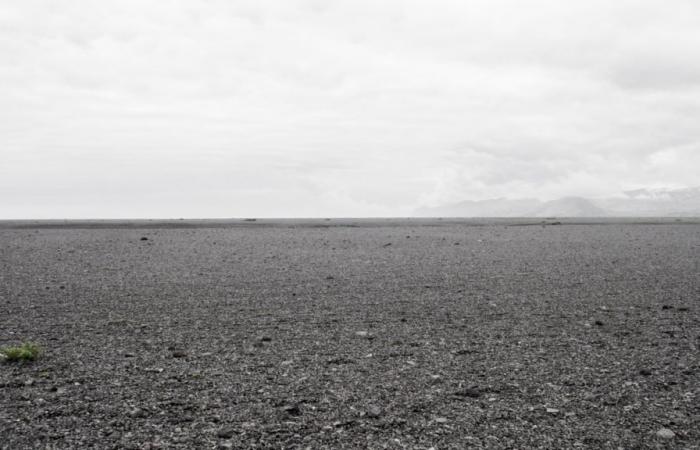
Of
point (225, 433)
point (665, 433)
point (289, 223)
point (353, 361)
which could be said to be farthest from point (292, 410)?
point (289, 223)

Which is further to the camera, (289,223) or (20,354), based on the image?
(289,223)

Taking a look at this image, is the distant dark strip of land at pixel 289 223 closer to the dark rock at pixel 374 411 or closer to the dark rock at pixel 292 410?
the dark rock at pixel 292 410

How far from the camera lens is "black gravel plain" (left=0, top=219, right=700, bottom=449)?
5.80 metres

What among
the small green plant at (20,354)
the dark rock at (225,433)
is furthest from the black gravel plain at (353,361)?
the small green plant at (20,354)

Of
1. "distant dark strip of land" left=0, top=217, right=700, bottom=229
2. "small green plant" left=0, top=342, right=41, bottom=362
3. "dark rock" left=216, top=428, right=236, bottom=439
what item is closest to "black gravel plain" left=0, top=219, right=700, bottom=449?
"dark rock" left=216, top=428, right=236, bottom=439

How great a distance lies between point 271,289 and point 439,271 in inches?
272

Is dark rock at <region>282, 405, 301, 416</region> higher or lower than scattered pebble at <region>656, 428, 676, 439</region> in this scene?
higher

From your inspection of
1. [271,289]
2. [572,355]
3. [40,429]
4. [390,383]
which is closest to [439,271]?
[271,289]

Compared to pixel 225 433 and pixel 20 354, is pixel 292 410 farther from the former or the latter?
pixel 20 354

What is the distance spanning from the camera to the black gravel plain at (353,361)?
5.80m

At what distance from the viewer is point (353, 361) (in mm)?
8398

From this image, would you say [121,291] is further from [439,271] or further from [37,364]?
[439,271]

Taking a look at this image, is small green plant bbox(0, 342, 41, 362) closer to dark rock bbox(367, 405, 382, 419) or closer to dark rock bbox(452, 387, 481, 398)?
dark rock bbox(367, 405, 382, 419)

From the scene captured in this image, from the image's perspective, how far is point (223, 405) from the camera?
650 cm
